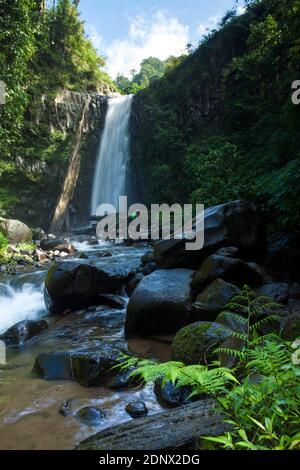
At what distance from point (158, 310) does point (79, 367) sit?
1540 mm

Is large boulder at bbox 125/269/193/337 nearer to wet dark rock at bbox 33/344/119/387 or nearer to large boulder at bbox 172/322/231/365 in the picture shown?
wet dark rock at bbox 33/344/119/387

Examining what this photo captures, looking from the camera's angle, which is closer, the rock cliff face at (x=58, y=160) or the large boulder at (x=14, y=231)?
the large boulder at (x=14, y=231)

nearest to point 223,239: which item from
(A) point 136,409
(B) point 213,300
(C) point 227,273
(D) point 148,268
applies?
(C) point 227,273

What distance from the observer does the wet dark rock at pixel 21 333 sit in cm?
558

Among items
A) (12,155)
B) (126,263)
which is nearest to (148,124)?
(12,155)

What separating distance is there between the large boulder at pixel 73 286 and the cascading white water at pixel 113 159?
46.8ft

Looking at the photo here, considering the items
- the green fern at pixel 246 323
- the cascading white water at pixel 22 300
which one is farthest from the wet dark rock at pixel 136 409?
the cascading white water at pixel 22 300

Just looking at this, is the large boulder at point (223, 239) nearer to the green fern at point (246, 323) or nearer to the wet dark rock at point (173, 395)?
the green fern at point (246, 323)

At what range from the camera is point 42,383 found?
13.2 ft

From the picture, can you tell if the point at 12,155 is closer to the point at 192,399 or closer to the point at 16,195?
the point at 16,195

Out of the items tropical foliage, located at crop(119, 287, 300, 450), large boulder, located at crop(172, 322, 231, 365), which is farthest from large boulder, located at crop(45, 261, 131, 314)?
tropical foliage, located at crop(119, 287, 300, 450)

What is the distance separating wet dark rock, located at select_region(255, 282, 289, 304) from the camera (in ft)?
16.5

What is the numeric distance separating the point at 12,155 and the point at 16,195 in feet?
7.63

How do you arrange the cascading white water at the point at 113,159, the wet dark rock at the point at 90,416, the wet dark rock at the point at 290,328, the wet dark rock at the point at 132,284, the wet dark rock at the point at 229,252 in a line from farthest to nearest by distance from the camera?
1. the cascading white water at the point at 113,159
2. the wet dark rock at the point at 132,284
3. the wet dark rock at the point at 229,252
4. the wet dark rock at the point at 290,328
5. the wet dark rock at the point at 90,416
